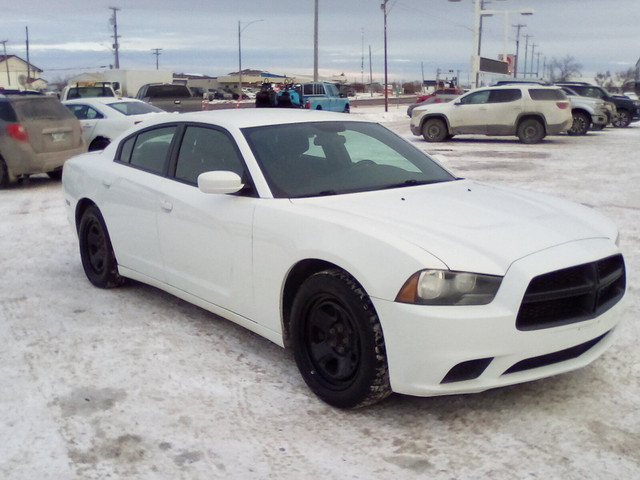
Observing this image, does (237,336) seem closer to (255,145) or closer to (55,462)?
(255,145)

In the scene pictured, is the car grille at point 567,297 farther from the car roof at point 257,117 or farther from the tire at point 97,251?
the tire at point 97,251

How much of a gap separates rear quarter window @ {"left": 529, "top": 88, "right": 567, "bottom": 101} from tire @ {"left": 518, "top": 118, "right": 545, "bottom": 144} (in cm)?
64

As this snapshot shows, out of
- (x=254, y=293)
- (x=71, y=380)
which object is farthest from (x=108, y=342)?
(x=254, y=293)

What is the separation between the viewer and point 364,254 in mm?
3559

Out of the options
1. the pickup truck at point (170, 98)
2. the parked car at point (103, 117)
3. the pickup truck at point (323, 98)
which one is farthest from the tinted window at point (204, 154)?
the pickup truck at point (323, 98)

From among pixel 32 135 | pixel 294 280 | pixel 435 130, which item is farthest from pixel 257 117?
pixel 435 130

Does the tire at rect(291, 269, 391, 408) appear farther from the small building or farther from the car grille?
the small building

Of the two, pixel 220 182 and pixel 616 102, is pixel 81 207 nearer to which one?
pixel 220 182

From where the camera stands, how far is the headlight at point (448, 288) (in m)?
3.39

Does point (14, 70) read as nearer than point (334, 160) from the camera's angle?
No

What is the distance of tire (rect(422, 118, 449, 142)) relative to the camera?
72.7 feet

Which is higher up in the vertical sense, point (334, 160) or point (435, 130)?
point (334, 160)

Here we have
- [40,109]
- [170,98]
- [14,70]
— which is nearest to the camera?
→ [40,109]

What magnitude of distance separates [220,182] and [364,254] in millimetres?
1124
